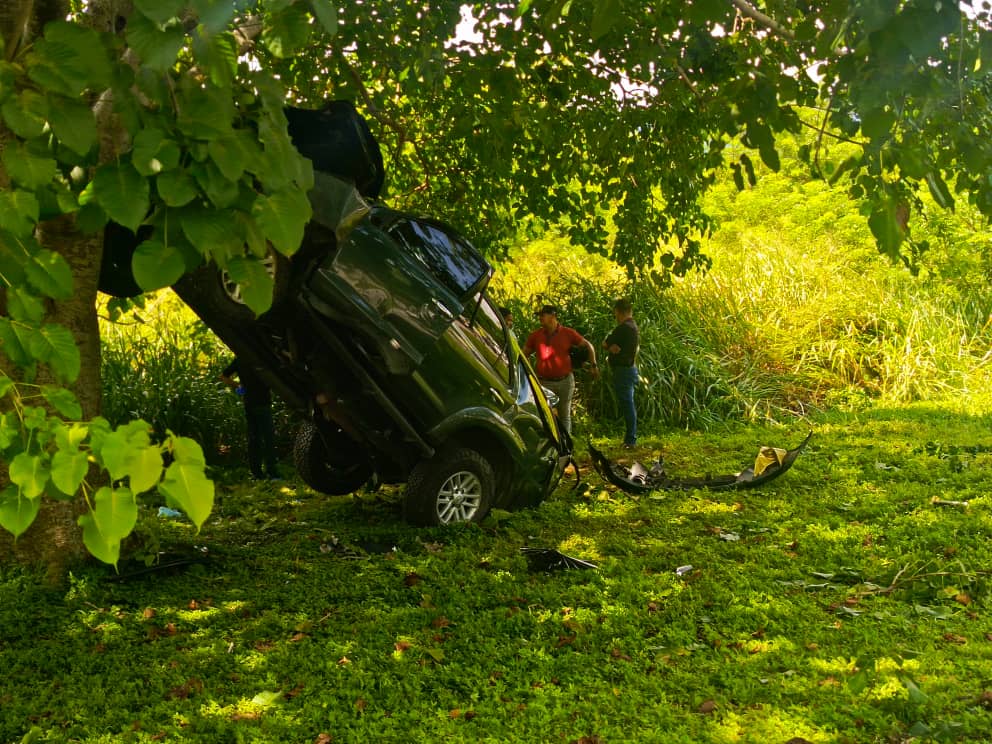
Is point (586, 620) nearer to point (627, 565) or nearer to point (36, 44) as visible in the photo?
point (627, 565)

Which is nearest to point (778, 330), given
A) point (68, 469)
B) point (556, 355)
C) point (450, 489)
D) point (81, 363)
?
point (556, 355)

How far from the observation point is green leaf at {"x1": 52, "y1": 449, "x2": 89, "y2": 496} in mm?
2119

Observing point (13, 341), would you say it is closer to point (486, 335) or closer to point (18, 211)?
point (18, 211)

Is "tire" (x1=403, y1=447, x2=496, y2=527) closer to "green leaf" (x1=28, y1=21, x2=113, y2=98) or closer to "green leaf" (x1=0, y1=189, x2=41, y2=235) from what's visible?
"green leaf" (x1=0, y1=189, x2=41, y2=235)

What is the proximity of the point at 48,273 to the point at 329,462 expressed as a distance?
5.85 metres

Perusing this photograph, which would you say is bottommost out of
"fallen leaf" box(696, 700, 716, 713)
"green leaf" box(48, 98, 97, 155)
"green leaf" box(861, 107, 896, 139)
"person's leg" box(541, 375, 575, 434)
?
"fallen leaf" box(696, 700, 716, 713)

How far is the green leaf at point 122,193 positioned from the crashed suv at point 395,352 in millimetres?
3611

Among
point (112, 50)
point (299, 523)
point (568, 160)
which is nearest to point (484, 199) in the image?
point (568, 160)

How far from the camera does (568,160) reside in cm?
912

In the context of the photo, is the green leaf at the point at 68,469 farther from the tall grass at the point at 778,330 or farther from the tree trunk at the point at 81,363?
the tall grass at the point at 778,330

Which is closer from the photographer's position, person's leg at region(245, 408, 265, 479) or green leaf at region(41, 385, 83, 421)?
green leaf at region(41, 385, 83, 421)

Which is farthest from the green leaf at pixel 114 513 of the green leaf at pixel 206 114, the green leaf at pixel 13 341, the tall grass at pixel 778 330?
the tall grass at pixel 778 330

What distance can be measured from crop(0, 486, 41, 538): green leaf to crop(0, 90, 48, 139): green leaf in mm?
923

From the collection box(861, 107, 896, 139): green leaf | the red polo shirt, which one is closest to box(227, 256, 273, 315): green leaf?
box(861, 107, 896, 139): green leaf
